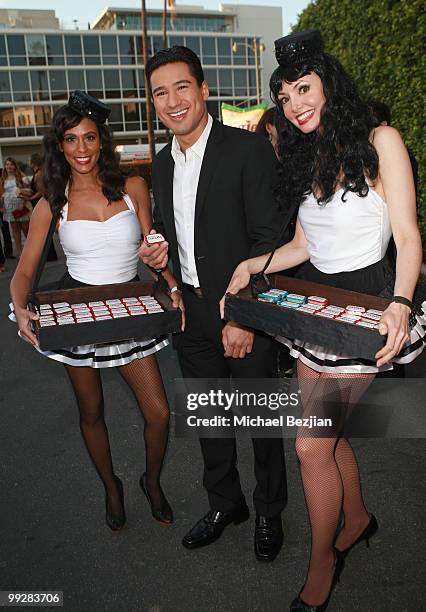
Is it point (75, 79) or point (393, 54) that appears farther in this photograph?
point (75, 79)

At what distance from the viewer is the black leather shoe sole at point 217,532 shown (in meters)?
3.03

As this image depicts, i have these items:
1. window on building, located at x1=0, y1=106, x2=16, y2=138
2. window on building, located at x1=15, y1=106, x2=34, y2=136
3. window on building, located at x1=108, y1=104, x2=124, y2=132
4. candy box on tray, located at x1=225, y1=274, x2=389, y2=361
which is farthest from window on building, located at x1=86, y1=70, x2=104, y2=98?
candy box on tray, located at x1=225, y1=274, x2=389, y2=361

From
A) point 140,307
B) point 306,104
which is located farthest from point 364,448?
point 306,104

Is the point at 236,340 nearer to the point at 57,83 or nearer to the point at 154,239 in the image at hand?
the point at 154,239

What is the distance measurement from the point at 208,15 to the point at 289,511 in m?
73.3

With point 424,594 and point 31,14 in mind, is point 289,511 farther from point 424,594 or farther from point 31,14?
point 31,14

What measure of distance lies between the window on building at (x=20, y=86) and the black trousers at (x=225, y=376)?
57.6 meters

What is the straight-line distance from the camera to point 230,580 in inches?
109

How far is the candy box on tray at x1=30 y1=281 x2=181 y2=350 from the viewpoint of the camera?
2.44 metres

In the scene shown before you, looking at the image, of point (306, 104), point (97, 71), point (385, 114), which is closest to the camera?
point (306, 104)

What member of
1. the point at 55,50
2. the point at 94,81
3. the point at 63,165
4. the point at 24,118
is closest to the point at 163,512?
the point at 63,165

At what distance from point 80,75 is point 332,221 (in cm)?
5917

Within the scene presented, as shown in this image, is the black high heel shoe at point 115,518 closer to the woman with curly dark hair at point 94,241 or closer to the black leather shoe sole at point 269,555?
the woman with curly dark hair at point 94,241

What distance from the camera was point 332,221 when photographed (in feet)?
7.76
